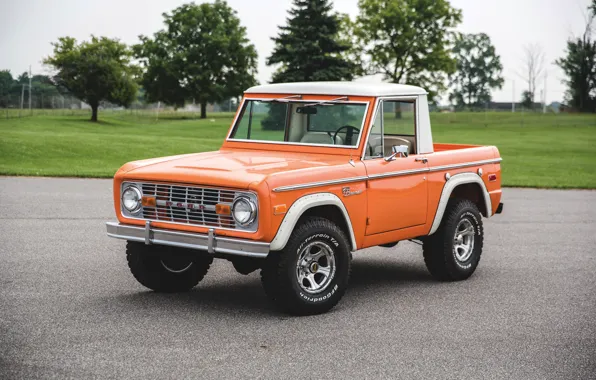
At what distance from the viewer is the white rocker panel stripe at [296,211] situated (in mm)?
6852

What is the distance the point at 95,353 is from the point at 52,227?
21.5 feet

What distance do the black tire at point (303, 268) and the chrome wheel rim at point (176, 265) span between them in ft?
4.23

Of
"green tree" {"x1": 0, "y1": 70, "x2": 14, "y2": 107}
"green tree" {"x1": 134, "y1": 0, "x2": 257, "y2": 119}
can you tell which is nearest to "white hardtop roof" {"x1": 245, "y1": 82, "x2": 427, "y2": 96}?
"green tree" {"x1": 0, "y1": 70, "x2": 14, "y2": 107}

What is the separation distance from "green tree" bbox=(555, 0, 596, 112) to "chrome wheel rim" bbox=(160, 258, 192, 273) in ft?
256

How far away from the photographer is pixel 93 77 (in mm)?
57844

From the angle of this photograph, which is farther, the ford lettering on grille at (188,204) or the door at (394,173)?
the door at (394,173)

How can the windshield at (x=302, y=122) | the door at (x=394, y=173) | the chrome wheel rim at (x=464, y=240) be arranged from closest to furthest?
the door at (x=394, y=173)
the windshield at (x=302, y=122)
the chrome wheel rim at (x=464, y=240)

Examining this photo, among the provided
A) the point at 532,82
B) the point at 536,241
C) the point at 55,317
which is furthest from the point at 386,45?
the point at 55,317

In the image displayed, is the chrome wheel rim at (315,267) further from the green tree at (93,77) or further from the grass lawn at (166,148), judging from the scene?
the green tree at (93,77)

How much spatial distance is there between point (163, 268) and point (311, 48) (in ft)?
142

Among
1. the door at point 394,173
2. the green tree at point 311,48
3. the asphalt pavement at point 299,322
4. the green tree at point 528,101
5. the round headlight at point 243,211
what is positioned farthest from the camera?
the green tree at point 528,101

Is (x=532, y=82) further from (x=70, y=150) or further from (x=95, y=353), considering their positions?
(x=95, y=353)

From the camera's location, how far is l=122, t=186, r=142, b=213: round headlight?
24.7ft

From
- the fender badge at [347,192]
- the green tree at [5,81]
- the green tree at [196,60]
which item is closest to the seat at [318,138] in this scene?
the fender badge at [347,192]
